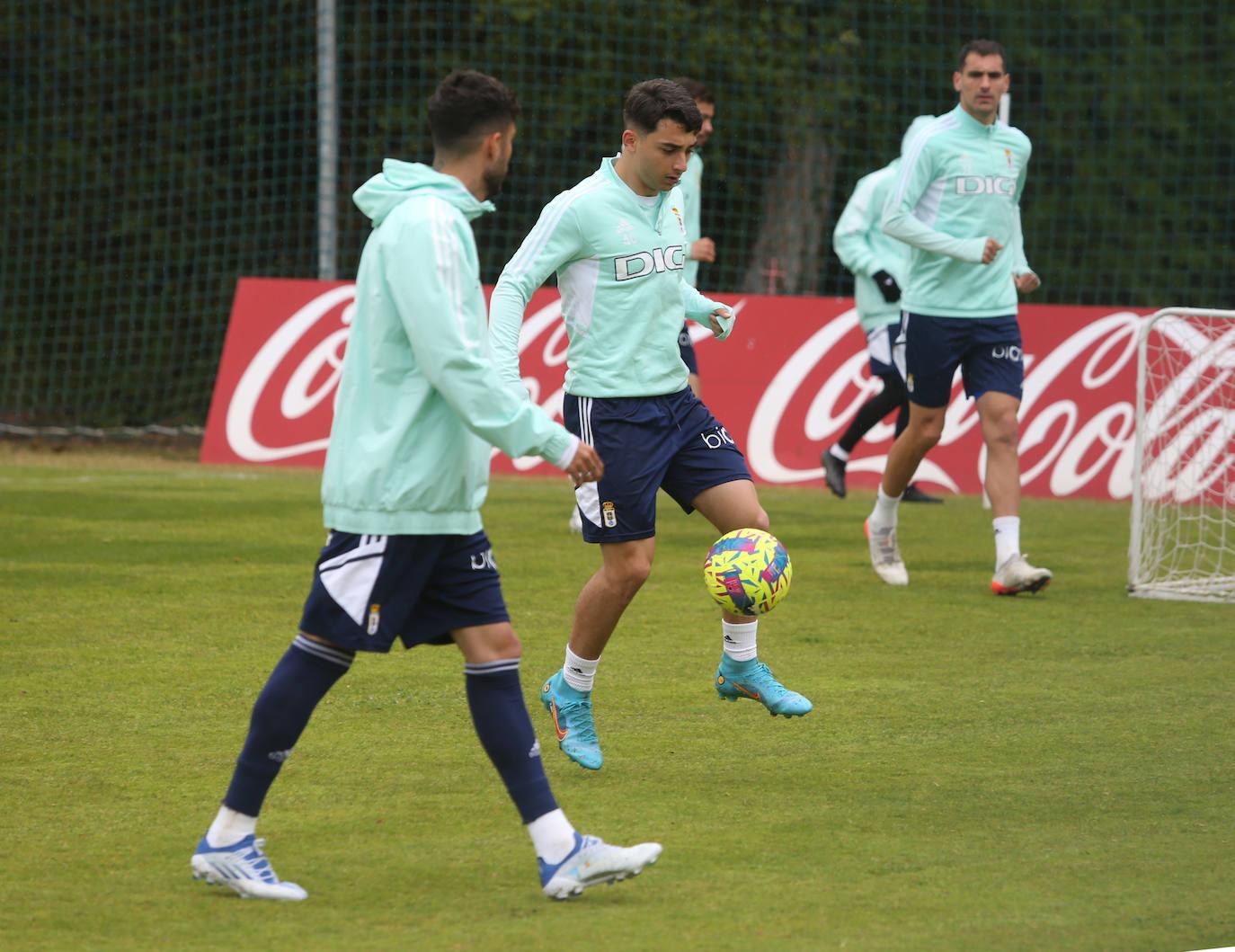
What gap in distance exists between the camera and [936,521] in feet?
38.6

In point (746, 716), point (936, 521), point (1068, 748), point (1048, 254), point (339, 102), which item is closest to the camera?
point (1068, 748)

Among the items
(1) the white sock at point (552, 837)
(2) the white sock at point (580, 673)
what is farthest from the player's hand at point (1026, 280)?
(1) the white sock at point (552, 837)

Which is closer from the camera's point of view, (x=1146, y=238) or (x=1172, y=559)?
(x=1172, y=559)

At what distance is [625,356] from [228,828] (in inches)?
83.0

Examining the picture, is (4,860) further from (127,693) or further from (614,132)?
(614,132)

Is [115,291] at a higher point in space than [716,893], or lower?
lower

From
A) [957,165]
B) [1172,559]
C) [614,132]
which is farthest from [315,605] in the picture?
[614,132]

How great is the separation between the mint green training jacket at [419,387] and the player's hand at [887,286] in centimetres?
817

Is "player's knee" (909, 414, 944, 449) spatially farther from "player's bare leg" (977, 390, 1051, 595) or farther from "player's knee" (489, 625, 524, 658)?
"player's knee" (489, 625, 524, 658)

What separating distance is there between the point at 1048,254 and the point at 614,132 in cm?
506

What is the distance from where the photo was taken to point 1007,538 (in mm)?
8711

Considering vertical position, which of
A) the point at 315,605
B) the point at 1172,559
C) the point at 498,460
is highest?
the point at 315,605

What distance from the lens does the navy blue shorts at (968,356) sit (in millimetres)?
8812

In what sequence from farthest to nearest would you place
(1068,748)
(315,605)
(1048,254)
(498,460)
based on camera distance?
(1048,254) < (498,460) < (1068,748) < (315,605)
